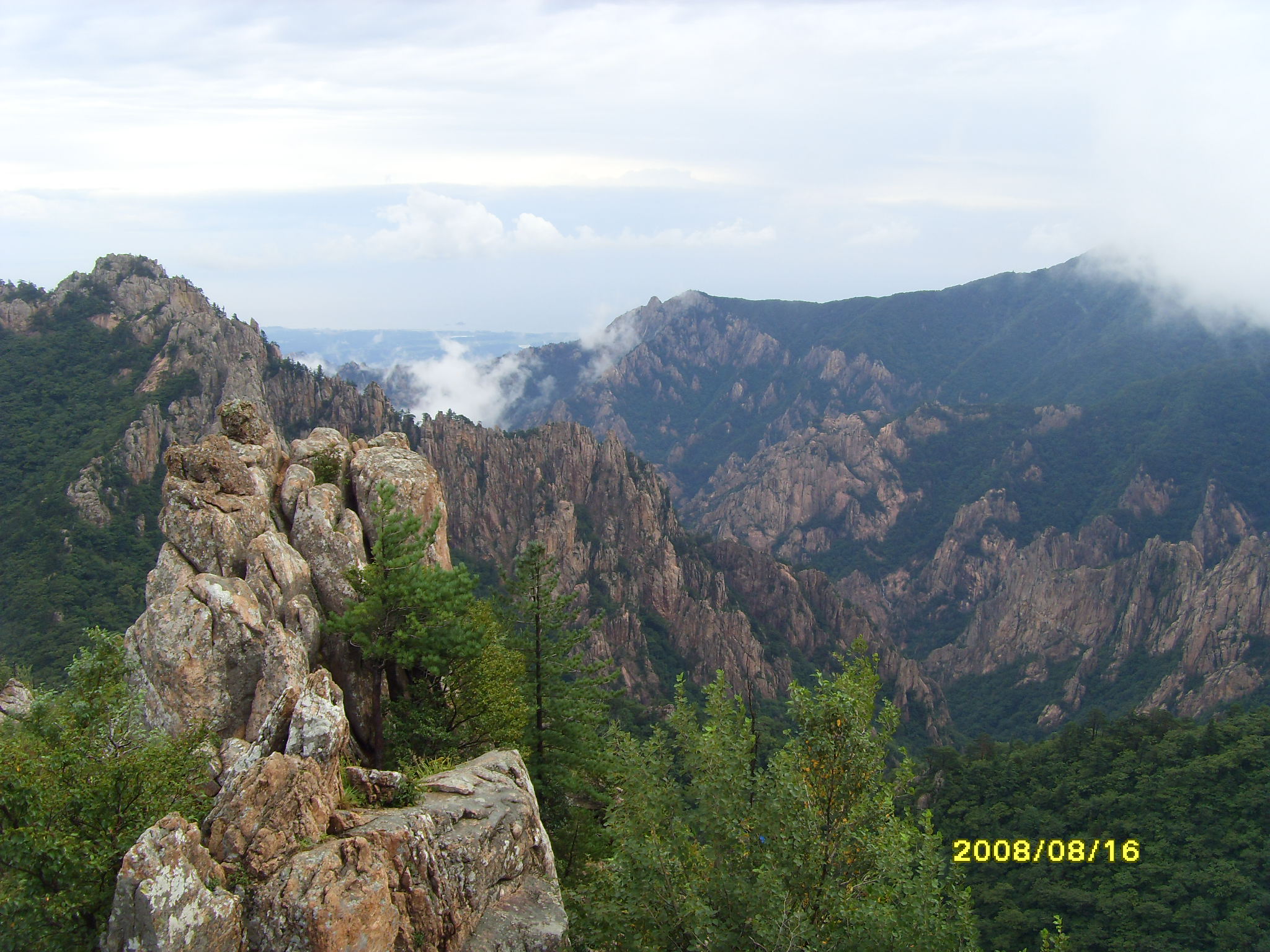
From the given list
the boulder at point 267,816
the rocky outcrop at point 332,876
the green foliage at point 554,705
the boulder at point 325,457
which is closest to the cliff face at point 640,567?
the green foliage at point 554,705

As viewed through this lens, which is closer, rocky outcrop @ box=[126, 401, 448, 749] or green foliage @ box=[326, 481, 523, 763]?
rocky outcrop @ box=[126, 401, 448, 749]

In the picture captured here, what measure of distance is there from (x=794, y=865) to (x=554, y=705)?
1491cm

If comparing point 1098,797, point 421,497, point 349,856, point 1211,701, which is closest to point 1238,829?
point 1098,797

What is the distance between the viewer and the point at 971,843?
234ft

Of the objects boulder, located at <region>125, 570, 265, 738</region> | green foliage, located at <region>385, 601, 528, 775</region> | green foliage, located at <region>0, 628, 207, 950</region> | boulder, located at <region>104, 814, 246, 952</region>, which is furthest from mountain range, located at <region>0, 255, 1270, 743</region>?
boulder, located at <region>104, 814, 246, 952</region>

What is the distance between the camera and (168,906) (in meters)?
13.8

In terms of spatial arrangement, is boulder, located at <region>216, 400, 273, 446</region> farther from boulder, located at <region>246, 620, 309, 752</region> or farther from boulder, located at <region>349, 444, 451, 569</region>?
boulder, located at <region>246, 620, 309, 752</region>

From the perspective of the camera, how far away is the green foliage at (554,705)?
30.5 m

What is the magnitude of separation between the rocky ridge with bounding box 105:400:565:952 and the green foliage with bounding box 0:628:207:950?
0.88 metres

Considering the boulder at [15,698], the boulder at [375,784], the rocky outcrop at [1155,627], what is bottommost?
the rocky outcrop at [1155,627]

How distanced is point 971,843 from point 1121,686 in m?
107
